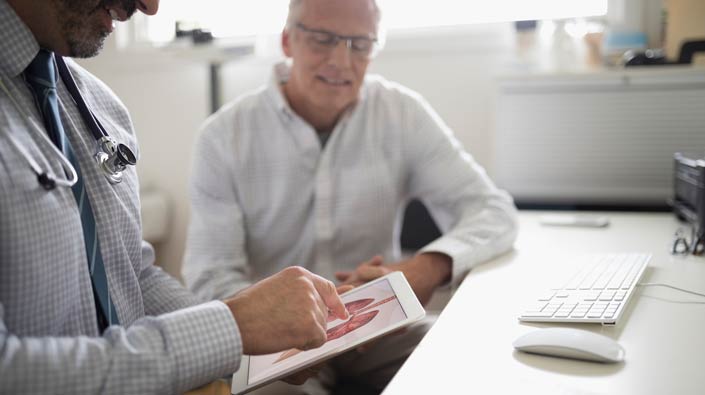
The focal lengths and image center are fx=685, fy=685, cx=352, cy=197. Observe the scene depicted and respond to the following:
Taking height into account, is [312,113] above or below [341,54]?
below

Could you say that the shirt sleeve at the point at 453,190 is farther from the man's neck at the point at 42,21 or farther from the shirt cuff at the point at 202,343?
the man's neck at the point at 42,21

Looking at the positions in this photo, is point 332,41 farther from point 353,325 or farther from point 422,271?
point 353,325

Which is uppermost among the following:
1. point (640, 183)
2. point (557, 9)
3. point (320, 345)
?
point (557, 9)

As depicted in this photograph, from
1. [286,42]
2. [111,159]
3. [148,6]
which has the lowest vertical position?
[111,159]

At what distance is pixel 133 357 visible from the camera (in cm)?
77

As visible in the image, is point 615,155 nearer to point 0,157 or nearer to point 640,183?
point 640,183

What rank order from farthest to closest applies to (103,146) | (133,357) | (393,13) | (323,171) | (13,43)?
(393,13) < (323,171) < (103,146) < (13,43) < (133,357)

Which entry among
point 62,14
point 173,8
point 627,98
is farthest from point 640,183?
point 173,8

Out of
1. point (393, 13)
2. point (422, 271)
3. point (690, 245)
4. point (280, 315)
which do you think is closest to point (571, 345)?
point (280, 315)

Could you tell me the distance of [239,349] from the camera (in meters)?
0.84

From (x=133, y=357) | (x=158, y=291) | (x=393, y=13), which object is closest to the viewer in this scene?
(x=133, y=357)

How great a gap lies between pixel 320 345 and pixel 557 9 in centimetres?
192

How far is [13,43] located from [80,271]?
304 mm

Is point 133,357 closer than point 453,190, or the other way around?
point 133,357
